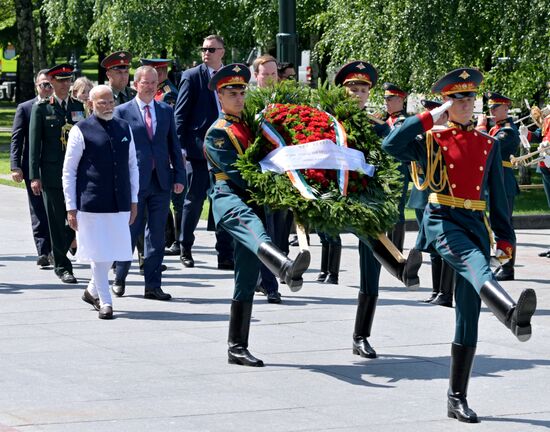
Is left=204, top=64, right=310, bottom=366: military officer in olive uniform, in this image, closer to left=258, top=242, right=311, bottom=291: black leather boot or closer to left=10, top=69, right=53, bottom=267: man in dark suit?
left=258, top=242, right=311, bottom=291: black leather boot

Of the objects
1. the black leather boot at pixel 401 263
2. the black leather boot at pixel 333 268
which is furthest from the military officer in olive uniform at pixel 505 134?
the black leather boot at pixel 401 263

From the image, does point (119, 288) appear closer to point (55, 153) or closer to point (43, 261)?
point (55, 153)

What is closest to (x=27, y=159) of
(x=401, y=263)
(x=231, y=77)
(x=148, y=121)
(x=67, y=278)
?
(x=67, y=278)

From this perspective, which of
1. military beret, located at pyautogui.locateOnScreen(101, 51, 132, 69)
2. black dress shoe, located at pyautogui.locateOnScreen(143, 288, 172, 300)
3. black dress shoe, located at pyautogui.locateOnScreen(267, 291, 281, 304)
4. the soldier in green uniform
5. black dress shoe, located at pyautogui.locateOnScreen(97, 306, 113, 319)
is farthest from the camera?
military beret, located at pyautogui.locateOnScreen(101, 51, 132, 69)

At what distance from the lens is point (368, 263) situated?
29.7 ft

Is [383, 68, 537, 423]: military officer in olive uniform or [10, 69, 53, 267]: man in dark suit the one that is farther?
[10, 69, 53, 267]: man in dark suit

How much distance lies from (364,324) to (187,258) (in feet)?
16.1

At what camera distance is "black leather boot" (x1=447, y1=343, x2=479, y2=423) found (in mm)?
7371

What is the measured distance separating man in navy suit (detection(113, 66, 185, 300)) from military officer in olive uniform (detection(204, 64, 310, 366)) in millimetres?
2723

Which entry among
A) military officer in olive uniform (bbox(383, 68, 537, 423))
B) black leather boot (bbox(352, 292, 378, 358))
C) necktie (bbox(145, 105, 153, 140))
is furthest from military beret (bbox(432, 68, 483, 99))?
necktie (bbox(145, 105, 153, 140))

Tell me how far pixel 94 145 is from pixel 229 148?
2.14m

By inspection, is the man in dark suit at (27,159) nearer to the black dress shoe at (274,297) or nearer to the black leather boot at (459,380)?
the black dress shoe at (274,297)

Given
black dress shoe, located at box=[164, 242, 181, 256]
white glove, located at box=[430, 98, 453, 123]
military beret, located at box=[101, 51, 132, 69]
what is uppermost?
military beret, located at box=[101, 51, 132, 69]

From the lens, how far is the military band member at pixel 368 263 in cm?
826
